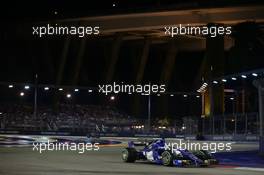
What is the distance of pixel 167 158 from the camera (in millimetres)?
20703

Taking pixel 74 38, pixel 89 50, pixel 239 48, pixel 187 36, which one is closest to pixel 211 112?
pixel 239 48

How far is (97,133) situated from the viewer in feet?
193

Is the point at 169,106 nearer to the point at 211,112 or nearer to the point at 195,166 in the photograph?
the point at 211,112

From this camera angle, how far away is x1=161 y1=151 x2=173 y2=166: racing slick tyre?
2055 centimetres

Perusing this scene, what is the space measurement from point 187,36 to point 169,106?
65.8ft
